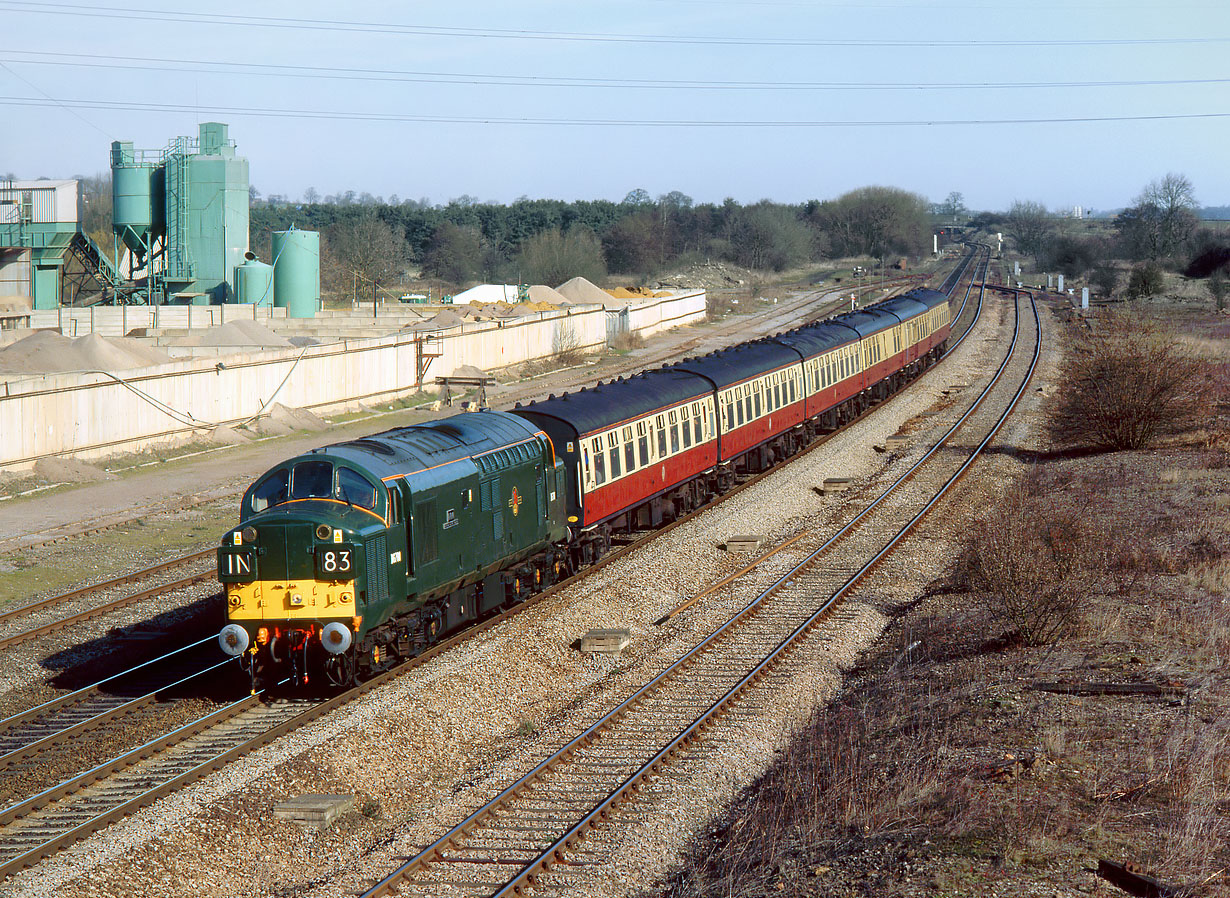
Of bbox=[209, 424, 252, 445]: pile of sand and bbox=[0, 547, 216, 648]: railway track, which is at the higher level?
bbox=[209, 424, 252, 445]: pile of sand

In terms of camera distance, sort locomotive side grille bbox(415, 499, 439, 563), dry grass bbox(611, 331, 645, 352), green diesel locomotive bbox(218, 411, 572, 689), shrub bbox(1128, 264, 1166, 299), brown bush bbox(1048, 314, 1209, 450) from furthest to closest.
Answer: shrub bbox(1128, 264, 1166, 299)
dry grass bbox(611, 331, 645, 352)
brown bush bbox(1048, 314, 1209, 450)
locomotive side grille bbox(415, 499, 439, 563)
green diesel locomotive bbox(218, 411, 572, 689)

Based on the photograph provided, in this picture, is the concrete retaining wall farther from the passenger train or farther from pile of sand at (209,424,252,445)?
the passenger train

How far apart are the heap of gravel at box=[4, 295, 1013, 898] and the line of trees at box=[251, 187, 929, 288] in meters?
97.9

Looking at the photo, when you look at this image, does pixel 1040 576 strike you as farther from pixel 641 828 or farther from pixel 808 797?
pixel 641 828

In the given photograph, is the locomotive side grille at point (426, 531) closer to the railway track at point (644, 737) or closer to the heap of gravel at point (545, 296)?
the railway track at point (644, 737)

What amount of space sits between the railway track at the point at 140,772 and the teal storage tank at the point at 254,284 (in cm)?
5730

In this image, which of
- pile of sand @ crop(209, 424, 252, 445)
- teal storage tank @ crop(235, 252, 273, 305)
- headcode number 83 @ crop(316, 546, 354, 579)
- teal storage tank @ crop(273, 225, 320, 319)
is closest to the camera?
headcode number 83 @ crop(316, 546, 354, 579)

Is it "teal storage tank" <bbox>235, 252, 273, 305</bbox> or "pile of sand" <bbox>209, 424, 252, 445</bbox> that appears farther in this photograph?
"teal storage tank" <bbox>235, 252, 273, 305</bbox>

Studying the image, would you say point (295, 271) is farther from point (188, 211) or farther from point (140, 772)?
point (140, 772)

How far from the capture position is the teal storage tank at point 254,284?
70.2m

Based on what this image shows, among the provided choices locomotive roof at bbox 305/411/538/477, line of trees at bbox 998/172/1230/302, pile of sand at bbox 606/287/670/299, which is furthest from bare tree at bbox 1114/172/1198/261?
locomotive roof at bbox 305/411/538/477

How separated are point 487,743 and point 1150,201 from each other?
442 feet

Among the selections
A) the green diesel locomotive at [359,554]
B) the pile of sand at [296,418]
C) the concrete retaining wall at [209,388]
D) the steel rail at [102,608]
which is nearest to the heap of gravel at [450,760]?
the green diesel locomotive at [359,554]

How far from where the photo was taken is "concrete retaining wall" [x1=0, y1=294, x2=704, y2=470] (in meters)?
32.2
